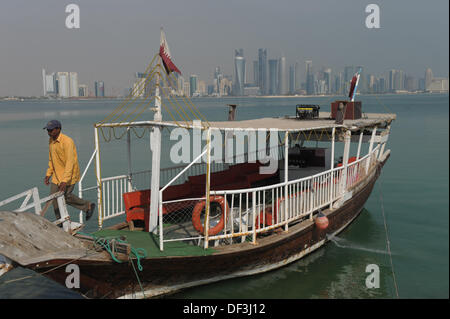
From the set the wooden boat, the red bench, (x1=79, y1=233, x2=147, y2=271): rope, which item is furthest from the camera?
the red bench

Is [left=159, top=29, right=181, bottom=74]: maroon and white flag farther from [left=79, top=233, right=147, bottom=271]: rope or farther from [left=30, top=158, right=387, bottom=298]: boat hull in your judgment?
[left=30, top=158, right=387, bottom=298]: boat hull

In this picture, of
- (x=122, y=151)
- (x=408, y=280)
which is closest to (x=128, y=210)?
(x=408, y=280)

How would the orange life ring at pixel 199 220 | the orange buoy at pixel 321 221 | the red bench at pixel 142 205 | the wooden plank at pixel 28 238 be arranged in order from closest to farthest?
the wooden plank at pixel 28 238 → the orange life ring at pixel 199 220 → the red bench at pixel 142 205 → the orange buoy at pixel 321 221

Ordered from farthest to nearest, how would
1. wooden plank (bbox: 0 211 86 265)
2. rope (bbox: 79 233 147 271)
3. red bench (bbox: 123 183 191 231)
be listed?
1. red bench (bbox: 123 183 191 231)
2. rope (bbox: 79 233 147 271)
3. wooden plank (bbox: 0 211 86 265)

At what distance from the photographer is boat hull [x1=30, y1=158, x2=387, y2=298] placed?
20.5 feet

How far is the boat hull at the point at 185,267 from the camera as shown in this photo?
6254 mm

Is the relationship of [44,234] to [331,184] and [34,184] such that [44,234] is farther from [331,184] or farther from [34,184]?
[34,184]

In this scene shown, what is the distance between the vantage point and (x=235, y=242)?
826 cm

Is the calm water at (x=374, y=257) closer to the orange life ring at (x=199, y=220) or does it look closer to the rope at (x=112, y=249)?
the orange life ring at (x=199, y=220)

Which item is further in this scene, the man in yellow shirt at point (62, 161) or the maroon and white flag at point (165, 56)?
the maroon and white flag at point (165, 56)
